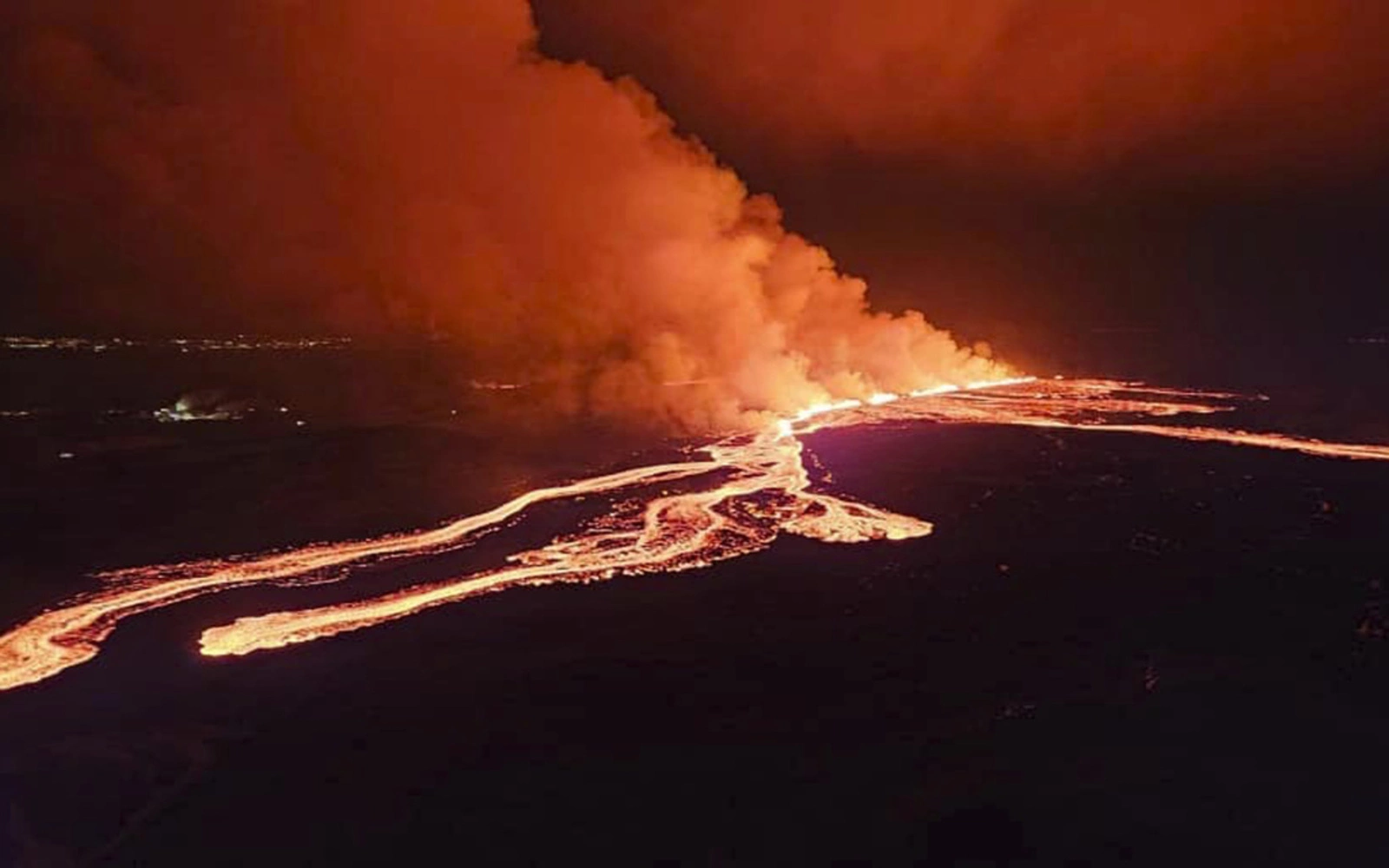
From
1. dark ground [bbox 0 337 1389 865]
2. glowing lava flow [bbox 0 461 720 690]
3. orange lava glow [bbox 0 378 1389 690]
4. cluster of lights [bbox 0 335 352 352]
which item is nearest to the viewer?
dark ground [bbox 0 337 1389 865]

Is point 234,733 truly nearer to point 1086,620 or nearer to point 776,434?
point 1086,620

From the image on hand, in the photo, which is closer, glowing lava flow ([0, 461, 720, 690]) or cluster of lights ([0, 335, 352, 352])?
glowing lava flow ([0, 461, 720, 690])

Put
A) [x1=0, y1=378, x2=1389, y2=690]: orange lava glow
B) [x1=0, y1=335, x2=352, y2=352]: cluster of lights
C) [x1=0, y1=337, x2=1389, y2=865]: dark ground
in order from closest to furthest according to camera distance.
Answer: [x1=0, y1=337, x2=1389, y2=865]: dark ground, [x1=0, y1=378, x2=1389, y2=690]: orange lava glow, [x1=0, y1=335, x2=352, y2=352]: cluster of lights

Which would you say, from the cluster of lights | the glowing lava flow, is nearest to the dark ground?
the glowing lava flow

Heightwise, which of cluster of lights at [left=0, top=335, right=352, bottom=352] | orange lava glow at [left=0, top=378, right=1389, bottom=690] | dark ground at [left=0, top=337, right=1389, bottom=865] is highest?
cluster of lights at [left=0, top=335, right=352, bottom=352]

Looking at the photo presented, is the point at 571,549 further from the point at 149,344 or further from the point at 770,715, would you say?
the point at 149,344

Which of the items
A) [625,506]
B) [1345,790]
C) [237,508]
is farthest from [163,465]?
[1345,790]

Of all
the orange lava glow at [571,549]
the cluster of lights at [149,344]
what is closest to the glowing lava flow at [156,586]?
the orange lava glow at [571,549]

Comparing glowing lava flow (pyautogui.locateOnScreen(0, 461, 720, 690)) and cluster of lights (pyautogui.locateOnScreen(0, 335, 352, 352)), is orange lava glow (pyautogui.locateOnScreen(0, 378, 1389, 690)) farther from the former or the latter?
cluster of lights (pyautogui.locateOnScreen(0, 335, 352, 352))
